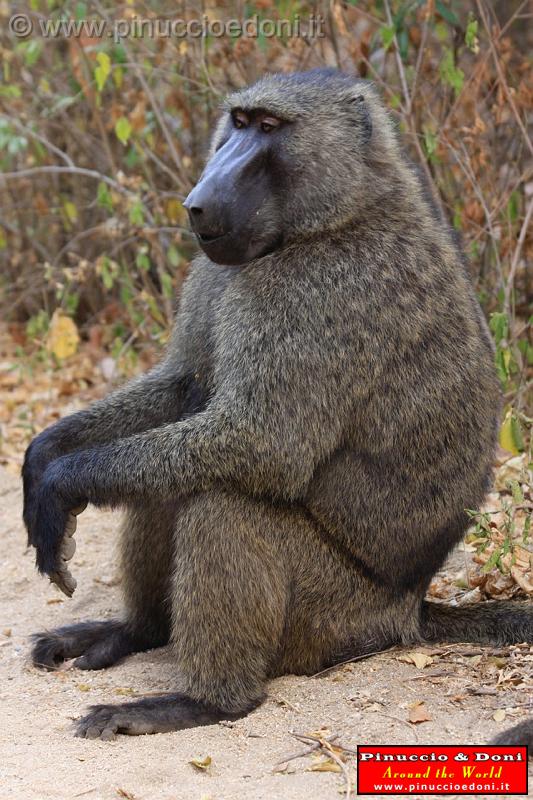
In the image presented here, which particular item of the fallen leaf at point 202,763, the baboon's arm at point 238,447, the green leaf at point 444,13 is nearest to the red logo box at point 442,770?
the fallen leaf at point 202,763

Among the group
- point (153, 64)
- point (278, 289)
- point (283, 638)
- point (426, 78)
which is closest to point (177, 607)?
point (283, 638)

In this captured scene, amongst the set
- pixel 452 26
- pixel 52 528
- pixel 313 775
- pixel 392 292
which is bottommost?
pixel 313 775

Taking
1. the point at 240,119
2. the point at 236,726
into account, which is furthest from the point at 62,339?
the point at 236,726

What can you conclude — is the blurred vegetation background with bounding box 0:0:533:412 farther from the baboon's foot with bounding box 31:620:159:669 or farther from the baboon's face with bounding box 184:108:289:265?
the baboon's foot with bounding box 31:620:159:669

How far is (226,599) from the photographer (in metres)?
3.17

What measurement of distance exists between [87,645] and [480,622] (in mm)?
1323

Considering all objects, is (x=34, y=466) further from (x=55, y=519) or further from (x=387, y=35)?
(x=387, y=35)

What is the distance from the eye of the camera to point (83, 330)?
24.1 ft

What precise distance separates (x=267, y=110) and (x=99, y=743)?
71.3 inches

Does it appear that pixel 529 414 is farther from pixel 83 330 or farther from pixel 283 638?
pixel 83 330

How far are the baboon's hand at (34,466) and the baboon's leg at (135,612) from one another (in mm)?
310

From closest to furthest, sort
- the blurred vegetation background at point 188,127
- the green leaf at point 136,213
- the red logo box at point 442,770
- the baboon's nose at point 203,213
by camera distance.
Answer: the red logo box at point 442,770 < the baboon's nose at point 203,213 < the blurred vegetation background at point 188,127 < the green leaf at point 136,213

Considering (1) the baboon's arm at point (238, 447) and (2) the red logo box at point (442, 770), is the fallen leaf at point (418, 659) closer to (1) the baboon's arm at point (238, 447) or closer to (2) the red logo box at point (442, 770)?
(2) the red logo box at point (442, 770)

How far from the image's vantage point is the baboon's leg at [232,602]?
3.17m
